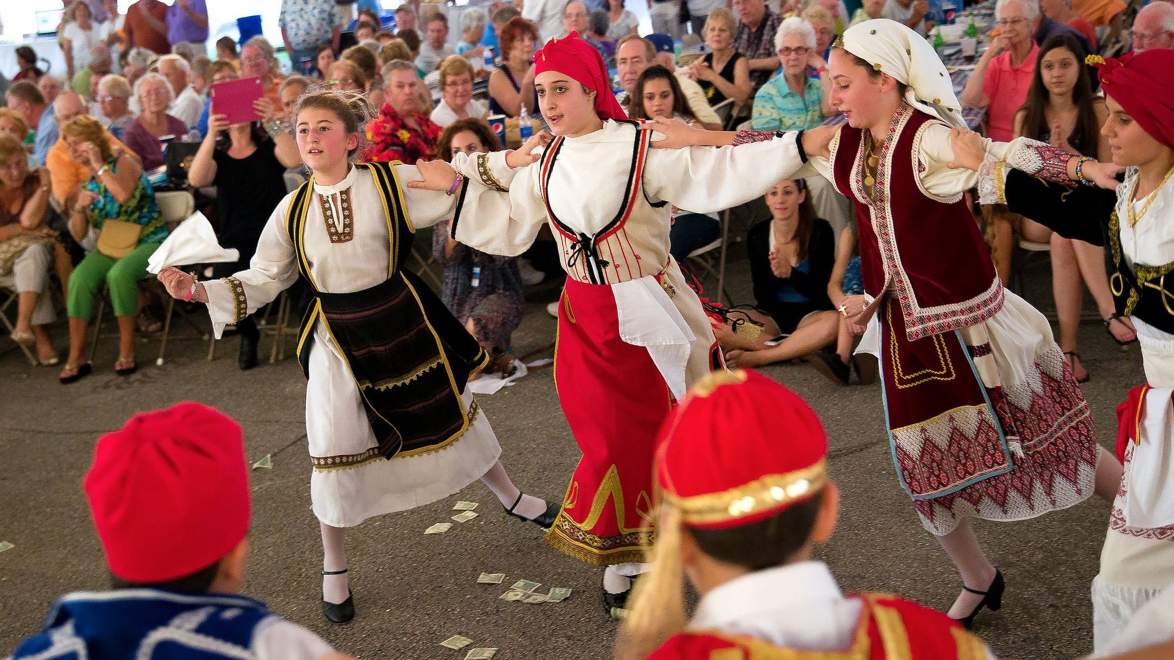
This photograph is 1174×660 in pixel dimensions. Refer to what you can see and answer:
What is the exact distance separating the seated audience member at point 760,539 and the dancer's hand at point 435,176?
2.10m

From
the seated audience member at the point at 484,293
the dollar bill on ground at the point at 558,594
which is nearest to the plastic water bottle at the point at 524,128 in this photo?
the seated audience member at the point at 484,293

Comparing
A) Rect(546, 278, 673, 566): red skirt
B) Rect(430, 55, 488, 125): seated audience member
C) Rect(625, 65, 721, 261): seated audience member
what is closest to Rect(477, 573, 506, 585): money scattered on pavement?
Rect(546, 278, 673, 566): red skirt

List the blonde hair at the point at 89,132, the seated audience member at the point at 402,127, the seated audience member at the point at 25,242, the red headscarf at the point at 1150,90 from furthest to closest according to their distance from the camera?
the seated audience member at the point at 25,242 < the blonde hair at the point at 89,132 < the seated audience member at the point at 402,127 < the red headscarf at the point at 1150,90

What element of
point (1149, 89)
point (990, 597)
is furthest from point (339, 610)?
point (1149, 89)

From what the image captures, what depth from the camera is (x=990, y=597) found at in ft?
9.68

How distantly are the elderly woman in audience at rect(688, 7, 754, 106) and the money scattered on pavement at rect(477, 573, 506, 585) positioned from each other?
387cm

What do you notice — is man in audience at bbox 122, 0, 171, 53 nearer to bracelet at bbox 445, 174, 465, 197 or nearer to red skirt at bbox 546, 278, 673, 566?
bracelet at bbox 445, 174, 465, 197

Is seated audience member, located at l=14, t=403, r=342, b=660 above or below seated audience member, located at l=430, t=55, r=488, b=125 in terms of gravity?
above

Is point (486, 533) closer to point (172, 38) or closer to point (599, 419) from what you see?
point (599, 419)

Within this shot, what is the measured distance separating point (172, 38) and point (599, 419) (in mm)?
9097

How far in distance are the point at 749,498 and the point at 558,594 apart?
2.14 meters

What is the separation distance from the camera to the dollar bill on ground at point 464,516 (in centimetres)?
398

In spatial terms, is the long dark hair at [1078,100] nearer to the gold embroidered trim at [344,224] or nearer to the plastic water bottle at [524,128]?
the plastic water bottle at [524,128]

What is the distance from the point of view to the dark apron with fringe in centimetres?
338
